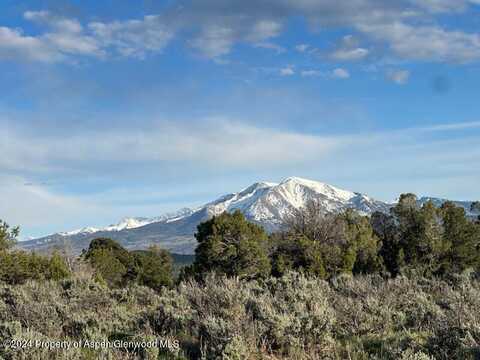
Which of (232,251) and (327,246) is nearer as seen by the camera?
(232,251)

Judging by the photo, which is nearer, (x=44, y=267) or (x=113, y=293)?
(x=113, y=293)

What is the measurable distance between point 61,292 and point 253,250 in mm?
20316

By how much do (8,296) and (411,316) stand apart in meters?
12.2

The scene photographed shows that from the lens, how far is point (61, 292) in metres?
16.2

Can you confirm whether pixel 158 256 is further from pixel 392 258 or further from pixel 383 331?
pixel 383 331

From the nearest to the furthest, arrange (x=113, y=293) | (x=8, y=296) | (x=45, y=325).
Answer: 1. (x=45, y=325)
2. (x=8, y=296)
3. (x=113, y=293)

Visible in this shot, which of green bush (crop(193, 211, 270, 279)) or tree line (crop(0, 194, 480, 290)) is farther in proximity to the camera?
green bush (crop(193, 211, 270, 279))

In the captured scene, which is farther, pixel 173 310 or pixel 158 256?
pixel 158 256

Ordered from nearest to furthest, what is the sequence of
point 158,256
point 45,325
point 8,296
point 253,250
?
point 45,325
point 8,296
point 253,250
point 158,256

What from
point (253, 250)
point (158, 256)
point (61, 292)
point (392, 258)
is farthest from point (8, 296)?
point (158, 256)

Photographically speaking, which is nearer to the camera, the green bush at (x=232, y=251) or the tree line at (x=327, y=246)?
the tree line at (x=327, y=246)

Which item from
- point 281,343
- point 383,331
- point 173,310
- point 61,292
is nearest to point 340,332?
point 383,331

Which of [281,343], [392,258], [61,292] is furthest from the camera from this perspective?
[392,258]

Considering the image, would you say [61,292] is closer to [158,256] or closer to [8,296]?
[8,296]
